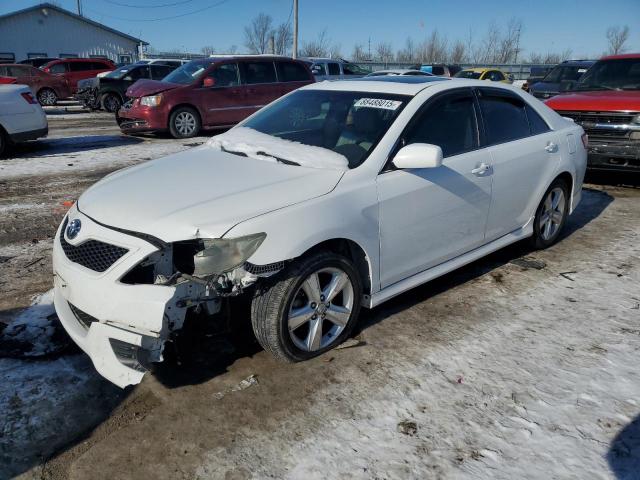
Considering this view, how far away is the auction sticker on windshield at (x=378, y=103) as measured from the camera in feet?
12.1

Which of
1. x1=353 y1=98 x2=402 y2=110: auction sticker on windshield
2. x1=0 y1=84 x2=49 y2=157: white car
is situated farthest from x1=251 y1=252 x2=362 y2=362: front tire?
Result: x1=0 y1=84 x2=49 y2=157: white car

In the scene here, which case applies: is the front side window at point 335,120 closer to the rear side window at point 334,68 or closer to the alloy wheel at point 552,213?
the alloy wheel at point 552,213

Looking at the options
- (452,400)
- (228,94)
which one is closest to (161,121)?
(228,94)

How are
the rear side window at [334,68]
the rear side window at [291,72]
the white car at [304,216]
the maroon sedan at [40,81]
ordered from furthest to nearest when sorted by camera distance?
the maroon sedan at [40,81]
the rear side window at [334,68]
the rear side window at [291,72]
the white car at [304,216]

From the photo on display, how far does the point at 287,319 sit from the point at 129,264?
91 cm

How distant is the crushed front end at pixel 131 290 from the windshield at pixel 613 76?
7725mm

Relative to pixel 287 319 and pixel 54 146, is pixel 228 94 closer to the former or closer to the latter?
pixel 54 146

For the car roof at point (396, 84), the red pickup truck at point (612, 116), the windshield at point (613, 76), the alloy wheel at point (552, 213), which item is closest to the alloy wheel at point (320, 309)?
the car roof at point (396, 84)

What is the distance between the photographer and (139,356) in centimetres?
258

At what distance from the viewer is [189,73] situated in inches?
476

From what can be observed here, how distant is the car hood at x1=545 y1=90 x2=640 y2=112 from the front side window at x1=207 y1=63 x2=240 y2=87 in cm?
704

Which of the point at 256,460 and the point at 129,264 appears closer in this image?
the point at 256,460

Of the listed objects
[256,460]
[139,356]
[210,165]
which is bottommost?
[256,460]

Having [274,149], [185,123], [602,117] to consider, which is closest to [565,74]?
[602,117]
